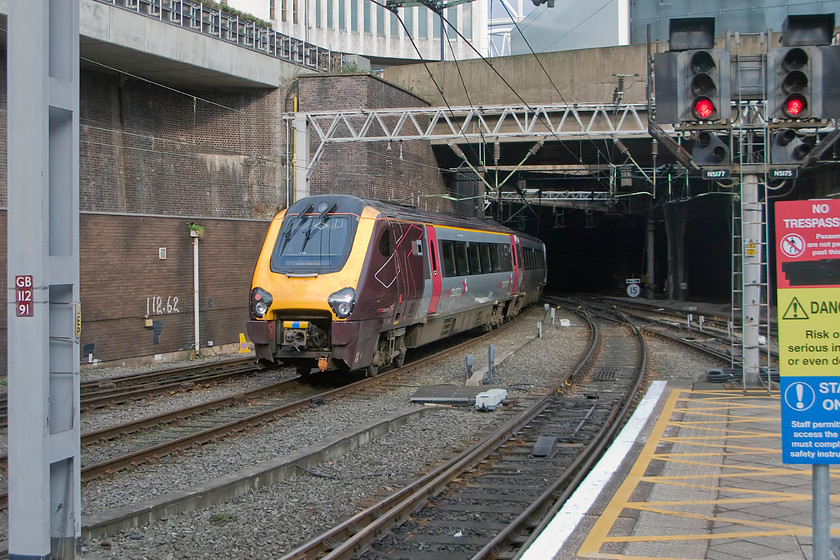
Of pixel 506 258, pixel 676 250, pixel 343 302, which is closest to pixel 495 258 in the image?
pixel 506 258

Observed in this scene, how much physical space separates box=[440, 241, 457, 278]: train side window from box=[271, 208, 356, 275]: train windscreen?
3812 millimetres

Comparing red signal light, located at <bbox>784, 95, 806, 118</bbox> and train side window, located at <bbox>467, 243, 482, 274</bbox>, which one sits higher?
red signal light, located at <bbox>784, 95, 806, 118</bbox>

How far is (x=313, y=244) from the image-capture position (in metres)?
12.9

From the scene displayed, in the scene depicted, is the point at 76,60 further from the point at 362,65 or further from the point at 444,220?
the point at 362,65

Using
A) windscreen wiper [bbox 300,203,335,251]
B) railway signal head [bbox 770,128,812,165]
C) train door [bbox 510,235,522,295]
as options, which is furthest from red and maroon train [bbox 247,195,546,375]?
train door [bbox 510,235,522,295]

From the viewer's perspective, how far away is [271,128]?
22.6m

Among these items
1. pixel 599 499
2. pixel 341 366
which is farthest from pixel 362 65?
pixel 599 499

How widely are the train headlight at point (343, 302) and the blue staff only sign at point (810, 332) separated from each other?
8.54 meters

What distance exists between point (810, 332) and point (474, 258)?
1511 centimetres

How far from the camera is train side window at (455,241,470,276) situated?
1756 cm

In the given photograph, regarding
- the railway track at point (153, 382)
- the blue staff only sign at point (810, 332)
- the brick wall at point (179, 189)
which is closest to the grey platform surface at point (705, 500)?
Result: the blue staff only sign at point (810, 332)

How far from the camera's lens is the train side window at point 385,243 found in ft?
43.0

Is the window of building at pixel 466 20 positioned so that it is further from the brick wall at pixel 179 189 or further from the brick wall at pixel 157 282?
the brick wall at pixel 157 282

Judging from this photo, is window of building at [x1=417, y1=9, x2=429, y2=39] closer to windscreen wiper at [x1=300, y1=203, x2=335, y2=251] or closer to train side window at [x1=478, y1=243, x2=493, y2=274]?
train side window at [x1=478, y1=243, x2=493, y2=274]
